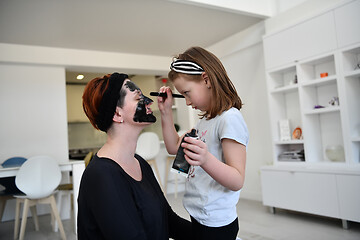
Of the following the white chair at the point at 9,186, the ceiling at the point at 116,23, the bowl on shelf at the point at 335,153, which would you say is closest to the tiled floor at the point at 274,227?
the white chair at the point at 9,186

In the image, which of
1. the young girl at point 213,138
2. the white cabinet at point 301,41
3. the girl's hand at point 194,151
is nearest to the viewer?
the girl's hand at point 194,151

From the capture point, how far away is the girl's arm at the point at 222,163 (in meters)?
0.92

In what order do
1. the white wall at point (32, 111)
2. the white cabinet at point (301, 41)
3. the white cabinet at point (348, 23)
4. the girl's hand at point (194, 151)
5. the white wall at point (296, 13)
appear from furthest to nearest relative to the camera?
the white wall at point (32, 111)
the white wall at point (296, 13)
the white cabinet at point (301, 41)
the white cabinet at point (348, 23)
the girl's hand at point (194, 151)

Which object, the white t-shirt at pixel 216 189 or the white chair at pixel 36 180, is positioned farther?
the white chair at pixel 36 180

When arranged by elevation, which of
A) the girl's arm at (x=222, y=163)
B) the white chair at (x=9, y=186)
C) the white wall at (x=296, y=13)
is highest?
the white wall at (x=296, y=13)

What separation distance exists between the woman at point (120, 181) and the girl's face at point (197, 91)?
0.51 ft

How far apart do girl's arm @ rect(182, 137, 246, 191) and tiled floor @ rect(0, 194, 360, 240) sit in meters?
2.06

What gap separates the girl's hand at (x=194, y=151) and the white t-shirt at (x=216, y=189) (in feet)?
0.65

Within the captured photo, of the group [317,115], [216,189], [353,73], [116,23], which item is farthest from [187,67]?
[116,23]

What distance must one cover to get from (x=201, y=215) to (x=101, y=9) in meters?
3.23

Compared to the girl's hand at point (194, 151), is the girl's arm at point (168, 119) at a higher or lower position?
higher

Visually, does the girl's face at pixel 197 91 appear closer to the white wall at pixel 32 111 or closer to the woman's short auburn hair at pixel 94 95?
the woman's short auburn hair at pixel 94 95

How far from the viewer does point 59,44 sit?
191 inches

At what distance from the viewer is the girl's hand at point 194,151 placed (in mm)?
910
